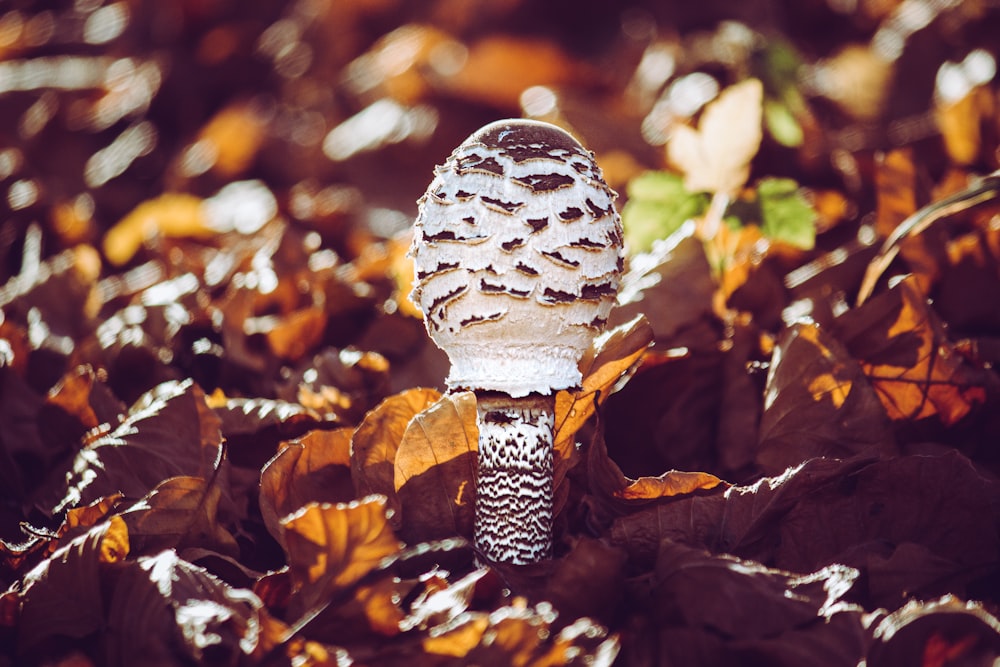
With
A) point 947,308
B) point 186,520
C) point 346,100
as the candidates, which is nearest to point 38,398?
point 186,520

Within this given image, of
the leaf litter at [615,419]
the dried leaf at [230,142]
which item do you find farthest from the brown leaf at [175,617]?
the dried leaf at [230,142]

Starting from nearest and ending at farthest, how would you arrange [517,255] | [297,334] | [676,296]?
1. [517,255]
2. [676,296]
3. [297,334]

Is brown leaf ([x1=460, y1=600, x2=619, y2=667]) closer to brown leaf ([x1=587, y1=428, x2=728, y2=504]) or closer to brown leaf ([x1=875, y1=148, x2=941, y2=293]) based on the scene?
brown leaf ([x1=587, y1=428, x2=728, y2=504])

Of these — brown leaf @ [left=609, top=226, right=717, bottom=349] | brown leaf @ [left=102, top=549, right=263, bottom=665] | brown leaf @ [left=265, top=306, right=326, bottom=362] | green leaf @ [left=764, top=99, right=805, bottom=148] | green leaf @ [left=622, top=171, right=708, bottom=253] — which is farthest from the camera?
green leaf @ [left=764, top=99, right=805, bottom=148]

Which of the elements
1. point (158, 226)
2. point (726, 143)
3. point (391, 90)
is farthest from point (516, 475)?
point (391, 90)

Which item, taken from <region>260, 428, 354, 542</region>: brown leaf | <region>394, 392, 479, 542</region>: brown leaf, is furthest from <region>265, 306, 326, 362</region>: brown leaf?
<region>394, 392, 479, 542</region>: brown leaf

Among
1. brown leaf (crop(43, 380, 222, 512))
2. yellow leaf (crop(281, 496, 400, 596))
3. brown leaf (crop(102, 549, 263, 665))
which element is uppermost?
brown leaf (crop(43, 380, 222, 512))

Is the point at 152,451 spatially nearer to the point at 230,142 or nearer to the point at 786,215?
the point at 786,215
